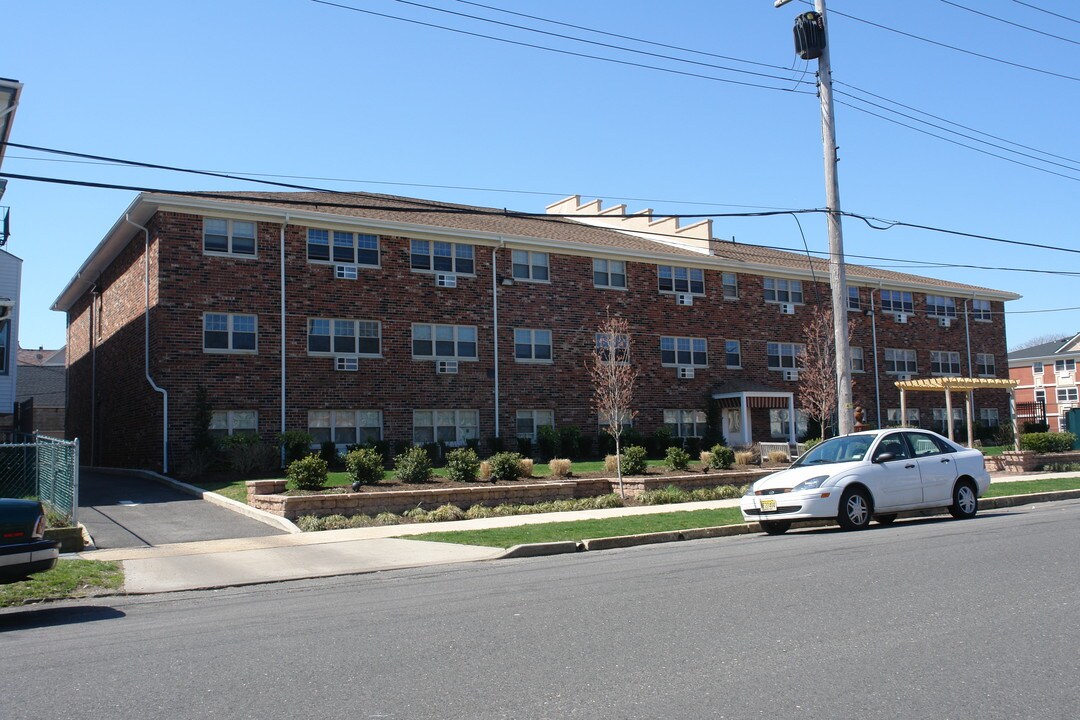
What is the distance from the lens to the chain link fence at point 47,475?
14.8 metres

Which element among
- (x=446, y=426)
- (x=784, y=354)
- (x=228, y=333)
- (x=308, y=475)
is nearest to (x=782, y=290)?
(x=784, y=354)

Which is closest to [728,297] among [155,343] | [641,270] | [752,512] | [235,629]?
[641,270]

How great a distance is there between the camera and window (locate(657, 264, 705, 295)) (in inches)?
1401

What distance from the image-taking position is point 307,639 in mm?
7168

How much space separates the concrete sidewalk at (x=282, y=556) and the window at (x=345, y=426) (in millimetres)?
12102

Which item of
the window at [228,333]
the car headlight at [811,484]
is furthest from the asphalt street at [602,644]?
the window at [228,333]

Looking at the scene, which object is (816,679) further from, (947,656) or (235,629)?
(235,629)

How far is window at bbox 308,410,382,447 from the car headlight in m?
17.1

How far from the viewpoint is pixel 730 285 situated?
3756cm

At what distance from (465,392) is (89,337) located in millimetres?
15785

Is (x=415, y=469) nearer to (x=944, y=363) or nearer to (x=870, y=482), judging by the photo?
(x=870, y=482)

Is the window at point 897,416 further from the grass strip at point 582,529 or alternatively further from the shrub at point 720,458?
the grass strip at point 582,529

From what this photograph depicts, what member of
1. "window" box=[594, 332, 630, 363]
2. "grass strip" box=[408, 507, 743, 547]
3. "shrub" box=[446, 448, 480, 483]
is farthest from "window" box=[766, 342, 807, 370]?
"grass strip" box=[408, 507, 743, 547]

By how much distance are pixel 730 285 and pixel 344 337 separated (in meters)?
16.2
